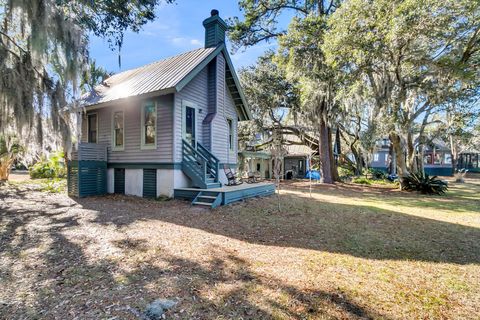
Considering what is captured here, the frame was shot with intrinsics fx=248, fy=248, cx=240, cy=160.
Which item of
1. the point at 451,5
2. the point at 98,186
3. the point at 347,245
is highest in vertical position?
the point at 451,5

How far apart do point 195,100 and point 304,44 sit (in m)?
7.71

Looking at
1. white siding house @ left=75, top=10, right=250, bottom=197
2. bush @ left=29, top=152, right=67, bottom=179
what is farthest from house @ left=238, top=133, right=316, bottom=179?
bush @ left=29, top=152, right=67, bottom=179

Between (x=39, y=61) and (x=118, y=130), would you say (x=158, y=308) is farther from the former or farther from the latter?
(x=118, y=130)

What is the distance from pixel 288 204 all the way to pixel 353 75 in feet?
24.8

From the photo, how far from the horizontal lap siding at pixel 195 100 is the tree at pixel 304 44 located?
596 cm

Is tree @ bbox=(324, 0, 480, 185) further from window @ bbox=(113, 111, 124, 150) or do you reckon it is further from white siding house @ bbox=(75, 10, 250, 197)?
window @ bbox=(113, 111, 124, 150)

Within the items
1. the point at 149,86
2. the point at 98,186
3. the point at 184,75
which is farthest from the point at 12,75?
the point at 98,186

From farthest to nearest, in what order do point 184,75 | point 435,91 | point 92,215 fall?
point 435,91 → point 184,75 → point 92,215

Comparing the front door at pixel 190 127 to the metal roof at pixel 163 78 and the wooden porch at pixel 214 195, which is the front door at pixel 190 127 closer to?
the metal roof at pixel 163 78

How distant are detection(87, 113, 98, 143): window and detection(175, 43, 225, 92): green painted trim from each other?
533 centimetres

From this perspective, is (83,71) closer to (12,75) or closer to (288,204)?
(12,75)

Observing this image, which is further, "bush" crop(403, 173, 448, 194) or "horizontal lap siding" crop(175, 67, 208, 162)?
"bush" crop(403, 173, 448, 194)

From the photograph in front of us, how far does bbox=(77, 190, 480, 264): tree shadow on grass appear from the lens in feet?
15.0

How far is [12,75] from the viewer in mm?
5844
